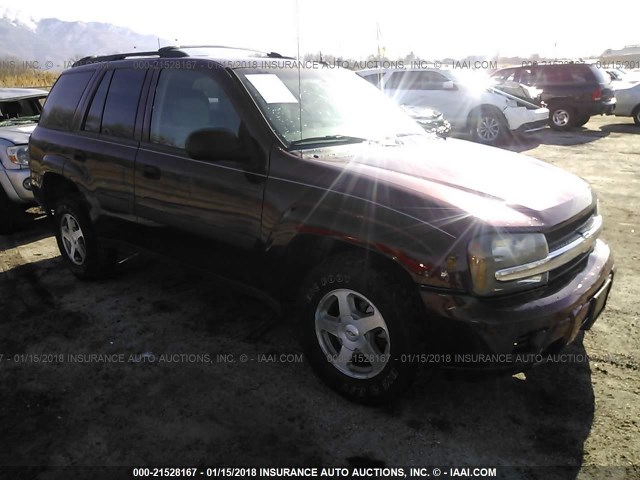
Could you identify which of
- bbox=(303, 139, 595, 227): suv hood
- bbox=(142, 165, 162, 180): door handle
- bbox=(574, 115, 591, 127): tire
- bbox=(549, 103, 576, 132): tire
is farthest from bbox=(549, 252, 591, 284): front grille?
bbox=(574, 115, 591, 127): tire

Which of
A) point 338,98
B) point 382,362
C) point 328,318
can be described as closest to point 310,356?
point 328,318

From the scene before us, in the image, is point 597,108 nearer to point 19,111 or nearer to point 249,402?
point 19,111

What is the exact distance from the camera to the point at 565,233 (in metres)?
2.54

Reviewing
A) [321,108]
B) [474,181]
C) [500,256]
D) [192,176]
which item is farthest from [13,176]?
[500,256]

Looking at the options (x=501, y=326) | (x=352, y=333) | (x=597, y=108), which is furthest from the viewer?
(x=597, y=108)

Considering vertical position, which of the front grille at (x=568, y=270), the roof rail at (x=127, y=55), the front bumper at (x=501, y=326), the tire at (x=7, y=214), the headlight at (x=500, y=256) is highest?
the roof rail at (x=127, y=55)

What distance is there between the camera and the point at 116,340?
11.4ft

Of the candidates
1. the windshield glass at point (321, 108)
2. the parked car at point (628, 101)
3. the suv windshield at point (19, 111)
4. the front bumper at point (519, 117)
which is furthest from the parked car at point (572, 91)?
the windshield glass at point (321, 108)

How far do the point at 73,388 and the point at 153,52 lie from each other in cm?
256

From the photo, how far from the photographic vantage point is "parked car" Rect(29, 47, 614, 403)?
2271 mm

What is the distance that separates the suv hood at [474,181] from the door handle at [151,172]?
1.16 m

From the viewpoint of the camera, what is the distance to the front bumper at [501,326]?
2199 millimetres

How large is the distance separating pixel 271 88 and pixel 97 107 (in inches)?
68.4

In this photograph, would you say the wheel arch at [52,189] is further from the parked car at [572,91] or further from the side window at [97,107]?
the parked car at [572,91]
